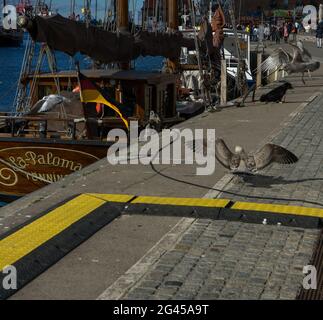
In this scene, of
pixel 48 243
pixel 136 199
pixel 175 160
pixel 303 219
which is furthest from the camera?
pixel 175 160

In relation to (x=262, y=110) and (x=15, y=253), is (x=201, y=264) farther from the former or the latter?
(x=262, y=110)

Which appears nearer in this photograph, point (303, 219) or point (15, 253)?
point (15, 253)

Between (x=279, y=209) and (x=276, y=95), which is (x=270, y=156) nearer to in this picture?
(x=279, y=209)

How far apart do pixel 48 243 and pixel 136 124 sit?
23.9 feet

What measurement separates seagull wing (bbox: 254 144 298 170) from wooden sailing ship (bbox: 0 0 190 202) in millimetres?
4660

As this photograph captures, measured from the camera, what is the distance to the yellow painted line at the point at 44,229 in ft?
21.8

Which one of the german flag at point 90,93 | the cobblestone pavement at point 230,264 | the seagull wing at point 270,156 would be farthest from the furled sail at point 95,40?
the cobblestone pavement at point 230,264

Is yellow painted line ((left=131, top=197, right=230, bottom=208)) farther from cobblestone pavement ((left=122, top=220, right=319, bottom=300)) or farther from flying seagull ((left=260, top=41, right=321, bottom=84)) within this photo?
flying seagull ((left=260, top=41, right=321, bottom=84))

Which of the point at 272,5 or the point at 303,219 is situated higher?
the point at 272,5

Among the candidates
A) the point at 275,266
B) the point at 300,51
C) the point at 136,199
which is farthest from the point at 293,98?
the point at 275,266

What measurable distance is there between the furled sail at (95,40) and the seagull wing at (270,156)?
5435 mm

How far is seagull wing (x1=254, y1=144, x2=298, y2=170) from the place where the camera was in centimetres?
882

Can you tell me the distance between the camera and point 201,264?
21.1 ft

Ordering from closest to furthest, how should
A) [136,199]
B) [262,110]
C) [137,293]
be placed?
[137,293] < [136,199] < [262,110]
